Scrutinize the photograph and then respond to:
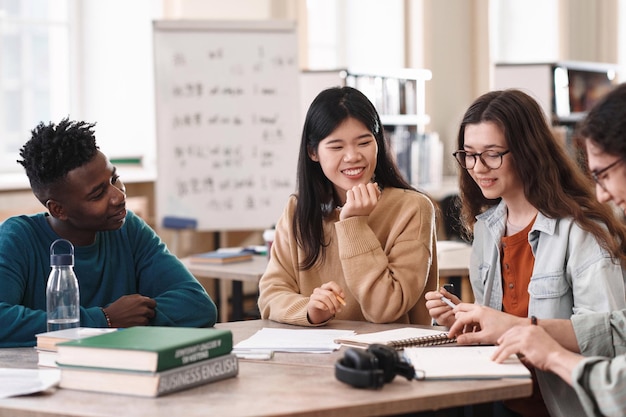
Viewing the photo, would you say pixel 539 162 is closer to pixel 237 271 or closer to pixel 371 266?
pixel 371 266

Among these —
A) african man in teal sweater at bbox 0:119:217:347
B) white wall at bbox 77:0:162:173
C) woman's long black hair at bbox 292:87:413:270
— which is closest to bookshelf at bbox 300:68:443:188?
white wall at bbox 77:0:162:173

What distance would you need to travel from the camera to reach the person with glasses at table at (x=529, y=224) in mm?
2080

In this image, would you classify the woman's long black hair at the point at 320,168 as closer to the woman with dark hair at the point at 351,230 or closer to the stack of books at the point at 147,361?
the woman with dark hair at the point at 351,230

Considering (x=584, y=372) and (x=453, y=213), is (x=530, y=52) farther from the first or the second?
(x=584, y=372)

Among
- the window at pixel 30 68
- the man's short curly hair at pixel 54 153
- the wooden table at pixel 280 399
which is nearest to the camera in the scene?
the wooden table at pixel 280 399

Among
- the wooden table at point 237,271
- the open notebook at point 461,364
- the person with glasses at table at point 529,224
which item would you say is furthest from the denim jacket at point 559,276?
the wooden table at point 237,271

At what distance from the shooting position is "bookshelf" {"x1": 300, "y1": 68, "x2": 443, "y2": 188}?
622cm

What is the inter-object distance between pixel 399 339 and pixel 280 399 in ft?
1.65

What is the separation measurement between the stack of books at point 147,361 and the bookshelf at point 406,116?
4.41m

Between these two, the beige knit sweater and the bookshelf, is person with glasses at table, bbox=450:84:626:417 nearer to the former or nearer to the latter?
the beige knit sweater

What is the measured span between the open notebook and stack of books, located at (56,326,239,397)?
1.16 ft

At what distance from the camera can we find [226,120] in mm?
4891

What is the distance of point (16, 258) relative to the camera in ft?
6.98

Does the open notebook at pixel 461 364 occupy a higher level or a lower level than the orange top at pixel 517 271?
lower
